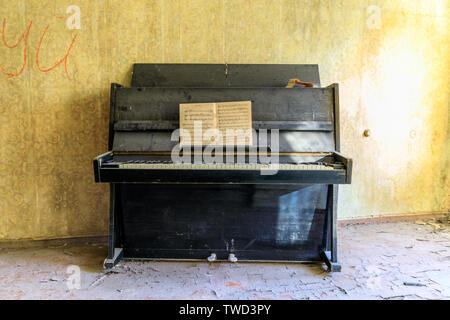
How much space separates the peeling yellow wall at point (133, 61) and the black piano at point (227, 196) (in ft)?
2.04

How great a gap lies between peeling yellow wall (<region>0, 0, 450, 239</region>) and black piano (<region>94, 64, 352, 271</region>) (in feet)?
2.04

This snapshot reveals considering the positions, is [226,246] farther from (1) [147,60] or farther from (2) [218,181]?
(1) [147,60]

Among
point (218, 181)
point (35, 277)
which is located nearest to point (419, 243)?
point (218, 181)

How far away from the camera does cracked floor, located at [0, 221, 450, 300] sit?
1979 millimetres

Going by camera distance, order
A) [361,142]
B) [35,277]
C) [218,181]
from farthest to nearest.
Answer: [361,142]
[35,277]
[218,181]

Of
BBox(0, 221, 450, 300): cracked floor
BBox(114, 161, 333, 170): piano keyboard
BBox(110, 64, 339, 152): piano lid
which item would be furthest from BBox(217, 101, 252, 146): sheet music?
BBox(0, 221, 450, 300): cracked floor

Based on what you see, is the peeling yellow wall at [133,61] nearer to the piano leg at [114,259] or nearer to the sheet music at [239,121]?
the piano leg at [114,259]

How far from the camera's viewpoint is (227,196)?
2.38 meters

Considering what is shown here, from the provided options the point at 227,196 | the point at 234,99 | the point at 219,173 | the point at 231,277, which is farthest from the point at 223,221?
the point at 234,99

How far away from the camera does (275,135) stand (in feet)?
7.64

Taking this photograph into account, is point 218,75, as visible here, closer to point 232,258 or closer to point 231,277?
point 232,258

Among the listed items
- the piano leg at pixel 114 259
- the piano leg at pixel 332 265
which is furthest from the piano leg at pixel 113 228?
the piano leg at pixel 332 265

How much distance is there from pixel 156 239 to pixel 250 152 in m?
1.03

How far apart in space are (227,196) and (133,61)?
5.11 ft
